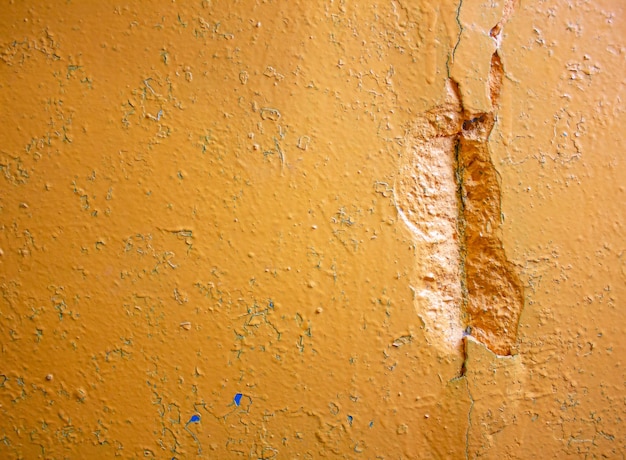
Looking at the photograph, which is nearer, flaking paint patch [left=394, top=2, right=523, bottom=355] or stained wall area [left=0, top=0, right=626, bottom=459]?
stained wall area [left=0, top=0, right=626, bottom=459]

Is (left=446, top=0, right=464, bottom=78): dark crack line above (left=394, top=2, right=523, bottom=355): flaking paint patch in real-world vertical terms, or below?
above

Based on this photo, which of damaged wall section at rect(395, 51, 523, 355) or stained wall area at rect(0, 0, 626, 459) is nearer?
stained wall area at rect(0, 0, 626, 459)

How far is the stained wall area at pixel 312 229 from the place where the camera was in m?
0.80

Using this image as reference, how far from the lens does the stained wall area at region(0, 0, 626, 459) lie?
0.80 meters

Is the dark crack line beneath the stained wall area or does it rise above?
above

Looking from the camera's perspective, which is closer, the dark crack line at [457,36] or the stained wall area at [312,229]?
the stained wall area at [312,229]

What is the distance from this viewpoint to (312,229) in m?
0.89

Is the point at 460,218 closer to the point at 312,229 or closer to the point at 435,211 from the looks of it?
the point at 435,211

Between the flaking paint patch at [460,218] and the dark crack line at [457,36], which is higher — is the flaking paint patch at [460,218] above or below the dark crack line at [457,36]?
Answer: below

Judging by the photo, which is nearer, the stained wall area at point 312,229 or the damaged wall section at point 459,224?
the stained wall area at point 312,229

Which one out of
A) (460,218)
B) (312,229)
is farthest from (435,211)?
(312,229)

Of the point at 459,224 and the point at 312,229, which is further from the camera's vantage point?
the point at 459,224

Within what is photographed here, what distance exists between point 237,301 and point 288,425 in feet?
0.88

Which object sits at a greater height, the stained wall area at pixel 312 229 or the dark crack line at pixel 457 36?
the dark crack line at pixel 457 36
